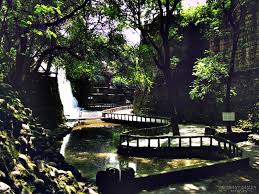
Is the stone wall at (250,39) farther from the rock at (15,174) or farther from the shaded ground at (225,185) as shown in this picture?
the rock at (15,174)

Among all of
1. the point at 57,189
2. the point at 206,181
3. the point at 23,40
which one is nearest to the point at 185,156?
the point at 206,181

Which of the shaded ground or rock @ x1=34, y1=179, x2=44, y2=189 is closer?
rock @ x1=34, y1=179, x2=44, y2=189

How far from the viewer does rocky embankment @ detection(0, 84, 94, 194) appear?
745 cm

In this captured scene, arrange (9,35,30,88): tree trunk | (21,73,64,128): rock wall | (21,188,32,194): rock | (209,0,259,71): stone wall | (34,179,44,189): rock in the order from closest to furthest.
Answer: (21,188,32,194): rock, (34,179,44,189): rock, (9,35,30,88): tree trunk, (21,73,64,128): rock wall, (209,0,259,71): stone wall

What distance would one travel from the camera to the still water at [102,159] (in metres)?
15.7

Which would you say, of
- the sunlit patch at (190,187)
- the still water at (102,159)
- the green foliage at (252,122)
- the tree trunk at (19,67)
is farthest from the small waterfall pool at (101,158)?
the green foliage at (252,122)

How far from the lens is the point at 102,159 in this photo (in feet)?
59.3

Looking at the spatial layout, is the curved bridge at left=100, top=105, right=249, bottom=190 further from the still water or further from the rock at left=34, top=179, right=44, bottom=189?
the rock at left=34, top=179, right=44, bottom=189

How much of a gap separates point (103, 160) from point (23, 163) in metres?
9.41

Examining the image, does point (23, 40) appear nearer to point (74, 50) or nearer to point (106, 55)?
point (74, 50)

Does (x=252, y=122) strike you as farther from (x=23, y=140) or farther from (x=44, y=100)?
(x=23, y=140)

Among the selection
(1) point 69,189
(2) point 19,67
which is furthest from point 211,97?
(1) point 69,189

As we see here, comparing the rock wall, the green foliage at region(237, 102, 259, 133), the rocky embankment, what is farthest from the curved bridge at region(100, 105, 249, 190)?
the rock wall

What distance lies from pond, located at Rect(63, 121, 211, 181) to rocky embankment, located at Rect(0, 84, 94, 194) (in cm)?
350
